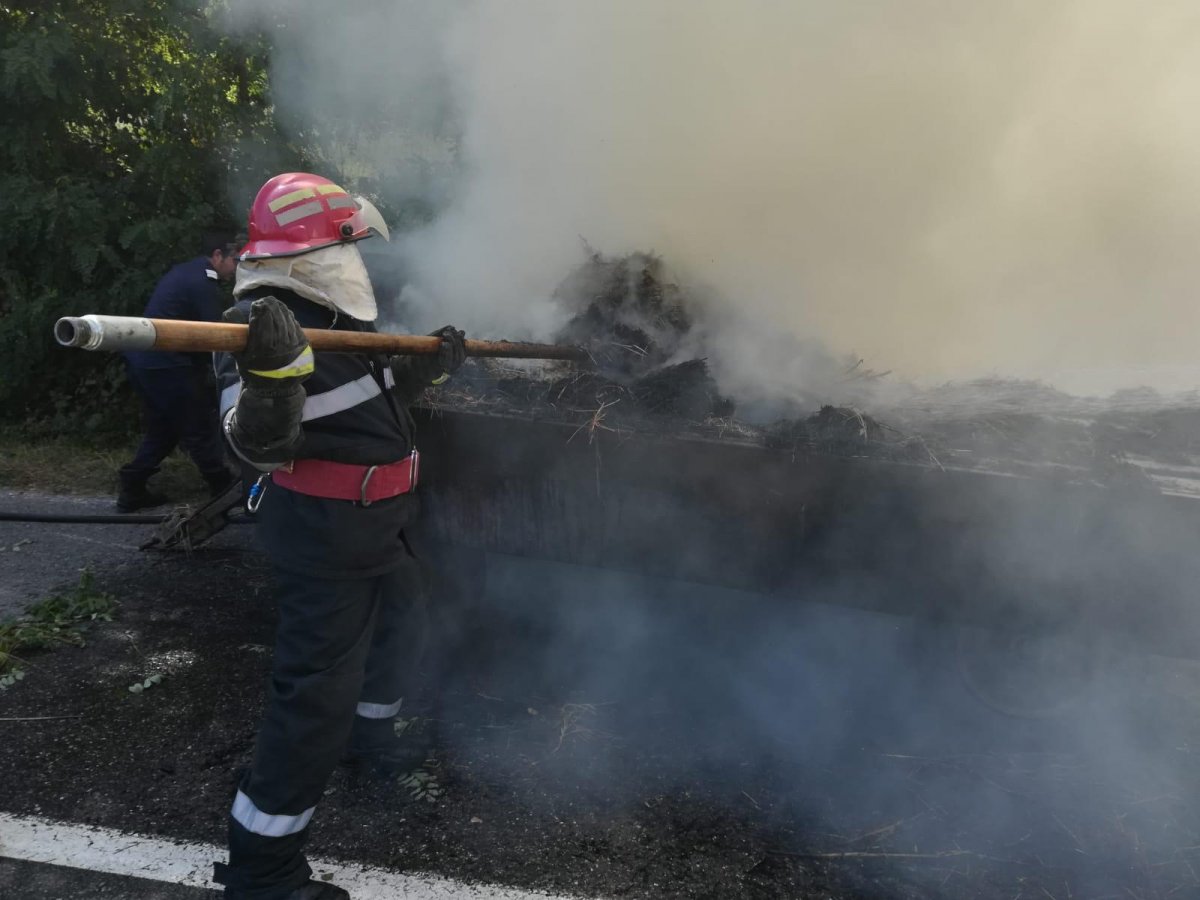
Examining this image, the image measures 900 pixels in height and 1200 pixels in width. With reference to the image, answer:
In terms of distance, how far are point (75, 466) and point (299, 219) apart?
4.99 metres

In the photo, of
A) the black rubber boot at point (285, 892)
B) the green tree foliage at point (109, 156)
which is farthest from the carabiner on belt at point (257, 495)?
the green tree foliage at point (109, 156)

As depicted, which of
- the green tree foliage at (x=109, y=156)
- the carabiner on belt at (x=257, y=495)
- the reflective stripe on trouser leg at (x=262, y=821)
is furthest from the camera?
the green tree foliage at (x=109, y=156)

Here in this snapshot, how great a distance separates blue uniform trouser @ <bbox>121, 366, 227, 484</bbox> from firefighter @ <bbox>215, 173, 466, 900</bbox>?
3.14 m

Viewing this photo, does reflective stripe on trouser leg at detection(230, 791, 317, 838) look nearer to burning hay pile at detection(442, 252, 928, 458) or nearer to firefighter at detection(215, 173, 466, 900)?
firefighter at detection(215, 173, 466, 900)

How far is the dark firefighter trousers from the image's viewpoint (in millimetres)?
2205

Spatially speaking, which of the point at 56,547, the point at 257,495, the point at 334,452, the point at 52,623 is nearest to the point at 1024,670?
the point at 334,452

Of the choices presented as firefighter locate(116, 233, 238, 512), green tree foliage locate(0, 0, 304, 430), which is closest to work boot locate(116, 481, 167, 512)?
firefighter locate(116, 233, 238, 512)

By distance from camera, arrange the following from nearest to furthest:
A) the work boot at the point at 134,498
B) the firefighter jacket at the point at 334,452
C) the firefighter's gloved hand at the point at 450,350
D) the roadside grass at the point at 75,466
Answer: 1. the firefighter jacket at the point at 334,452
2. the firefighter's gloved hand at the point at 450,350
3. the work boot at the point at 134,498
4. the roadside grass at the point at 75,466

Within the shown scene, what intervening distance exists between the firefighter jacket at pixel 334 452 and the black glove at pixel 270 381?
185 mm

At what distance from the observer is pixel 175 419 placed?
5.26 m

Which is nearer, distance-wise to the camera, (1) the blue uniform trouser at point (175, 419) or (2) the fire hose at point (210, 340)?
(2) the fire hose at point (210, 340)

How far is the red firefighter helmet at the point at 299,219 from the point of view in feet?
7.59

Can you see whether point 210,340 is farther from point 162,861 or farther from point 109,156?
point 109,156

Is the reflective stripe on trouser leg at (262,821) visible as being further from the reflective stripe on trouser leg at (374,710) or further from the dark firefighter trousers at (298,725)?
the reflective stripe on trouser leg at (374,710)
